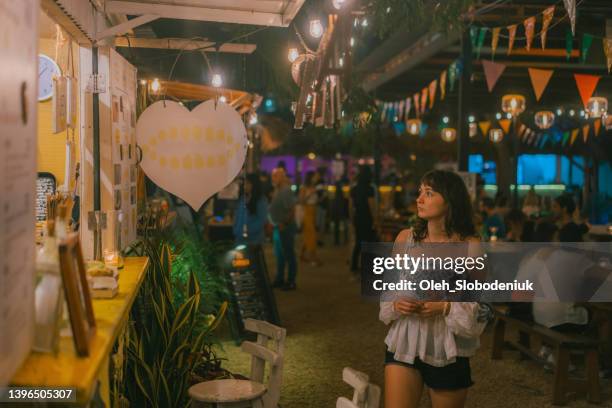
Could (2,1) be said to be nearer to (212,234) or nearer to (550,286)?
(550,286)

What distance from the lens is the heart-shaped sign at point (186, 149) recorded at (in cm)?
511

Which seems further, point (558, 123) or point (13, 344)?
point (558, 123)

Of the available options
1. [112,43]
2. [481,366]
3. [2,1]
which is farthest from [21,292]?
[481,366]

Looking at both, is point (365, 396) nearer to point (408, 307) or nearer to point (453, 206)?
point (408, 307)

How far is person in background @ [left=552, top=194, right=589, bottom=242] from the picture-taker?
319 inches

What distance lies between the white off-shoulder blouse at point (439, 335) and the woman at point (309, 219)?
10416 millimetres

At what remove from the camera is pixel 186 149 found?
5.13 m

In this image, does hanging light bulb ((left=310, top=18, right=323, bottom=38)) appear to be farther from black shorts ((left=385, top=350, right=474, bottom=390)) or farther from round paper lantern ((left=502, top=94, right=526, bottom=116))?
round paper lantern ((left=502, top=94, right=526, bottom=116))

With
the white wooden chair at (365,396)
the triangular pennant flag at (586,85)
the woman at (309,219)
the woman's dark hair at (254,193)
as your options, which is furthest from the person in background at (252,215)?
the white wooden chair at (365,396)

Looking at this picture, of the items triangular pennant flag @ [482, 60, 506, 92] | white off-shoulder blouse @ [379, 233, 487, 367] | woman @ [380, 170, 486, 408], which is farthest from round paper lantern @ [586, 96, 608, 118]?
white off-shoulder blouse @ [379, 233, 487, 367]

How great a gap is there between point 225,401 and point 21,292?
205 centimetres

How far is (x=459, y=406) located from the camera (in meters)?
3.58

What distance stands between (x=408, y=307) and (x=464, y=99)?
323 inches

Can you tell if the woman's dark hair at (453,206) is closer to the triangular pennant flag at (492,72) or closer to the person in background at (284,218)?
the triangular pennant flag at (492,72)
